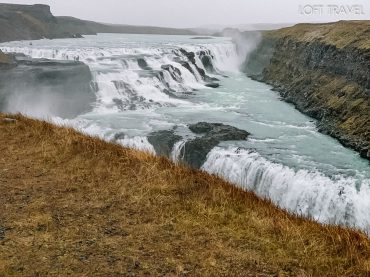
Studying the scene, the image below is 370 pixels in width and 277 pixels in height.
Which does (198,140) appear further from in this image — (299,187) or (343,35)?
(343,35)

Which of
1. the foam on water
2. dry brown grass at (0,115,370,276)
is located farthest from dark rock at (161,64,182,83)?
dry brown grass at (0,115,370,276)

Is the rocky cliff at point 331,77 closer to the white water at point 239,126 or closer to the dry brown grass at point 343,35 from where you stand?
the dry brown grass at point 343,35

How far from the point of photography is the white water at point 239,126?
66.9 feet

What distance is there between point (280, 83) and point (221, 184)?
49.4 meters

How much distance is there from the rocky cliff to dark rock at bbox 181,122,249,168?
7851 millimetres

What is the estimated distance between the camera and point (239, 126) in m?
33.5

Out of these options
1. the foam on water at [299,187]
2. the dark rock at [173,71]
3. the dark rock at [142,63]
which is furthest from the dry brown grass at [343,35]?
the dark rock at [142,63]

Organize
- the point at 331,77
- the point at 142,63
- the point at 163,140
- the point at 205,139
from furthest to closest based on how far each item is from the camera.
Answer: the point at 142,63 → the point at 331,77 → the point at 163,140 → the point at 205,139

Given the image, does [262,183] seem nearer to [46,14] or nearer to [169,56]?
[169,56]

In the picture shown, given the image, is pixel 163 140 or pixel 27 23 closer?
pixel 163 140

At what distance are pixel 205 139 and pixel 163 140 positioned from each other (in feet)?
9.49

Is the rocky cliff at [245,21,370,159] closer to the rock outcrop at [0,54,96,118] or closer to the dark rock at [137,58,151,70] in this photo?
the dark rock at [137,58,151,70]

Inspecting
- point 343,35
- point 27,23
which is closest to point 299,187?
point 343,35

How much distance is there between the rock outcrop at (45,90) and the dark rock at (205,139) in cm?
1315
